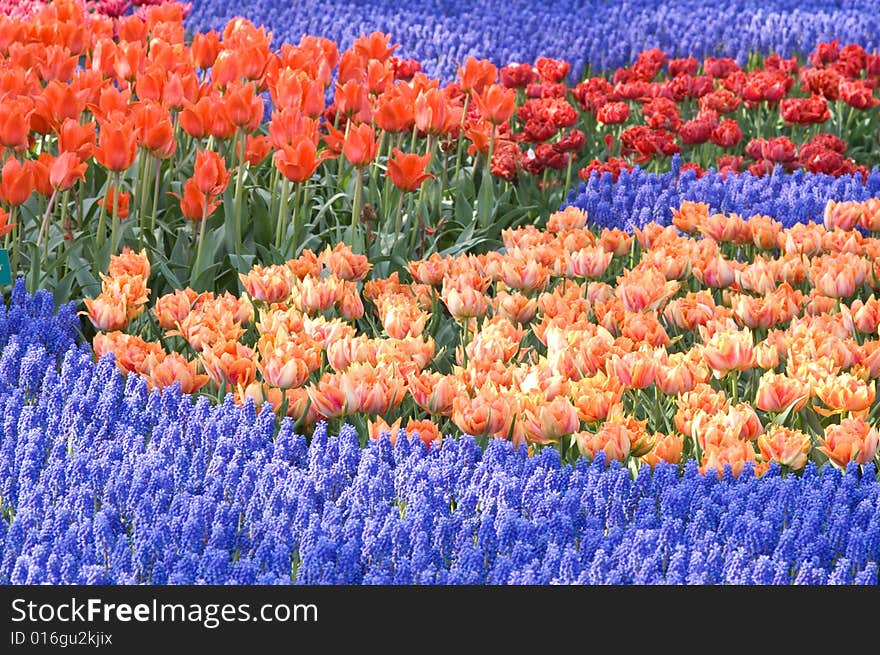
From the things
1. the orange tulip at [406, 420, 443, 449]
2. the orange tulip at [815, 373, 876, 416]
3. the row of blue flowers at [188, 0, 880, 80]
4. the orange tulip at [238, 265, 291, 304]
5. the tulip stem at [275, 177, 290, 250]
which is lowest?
the row of blue flowers at [188, 0, 880, 80]

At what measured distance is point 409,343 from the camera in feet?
11.8

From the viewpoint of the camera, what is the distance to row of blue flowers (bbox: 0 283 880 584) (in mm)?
2549

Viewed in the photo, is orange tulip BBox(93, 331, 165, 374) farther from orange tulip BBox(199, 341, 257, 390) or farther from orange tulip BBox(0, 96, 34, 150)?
orange tulip BBox(0, 96, 34, 150)

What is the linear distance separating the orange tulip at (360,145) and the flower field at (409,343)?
35mm

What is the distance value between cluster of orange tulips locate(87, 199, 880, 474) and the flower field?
0.4 inches

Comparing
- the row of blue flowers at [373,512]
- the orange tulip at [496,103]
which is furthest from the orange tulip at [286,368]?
the orange tulip at [496,103]

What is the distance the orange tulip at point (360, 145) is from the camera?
15.4ft

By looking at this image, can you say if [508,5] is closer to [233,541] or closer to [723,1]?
[723,1]

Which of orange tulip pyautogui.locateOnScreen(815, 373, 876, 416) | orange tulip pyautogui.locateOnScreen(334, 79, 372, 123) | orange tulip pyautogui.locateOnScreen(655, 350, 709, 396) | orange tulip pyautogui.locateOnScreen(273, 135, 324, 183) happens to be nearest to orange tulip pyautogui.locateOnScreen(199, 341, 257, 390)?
orange tulip pyautogui.locateOnScreen(655, 350, 709, 396)

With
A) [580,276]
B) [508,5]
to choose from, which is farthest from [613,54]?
[580,276]

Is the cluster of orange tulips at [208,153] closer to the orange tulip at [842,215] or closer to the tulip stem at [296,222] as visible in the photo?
the tulip stem at [296,222]

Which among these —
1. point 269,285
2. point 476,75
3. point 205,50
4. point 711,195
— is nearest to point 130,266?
point 269,285

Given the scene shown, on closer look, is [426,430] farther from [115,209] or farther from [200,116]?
[200,116]

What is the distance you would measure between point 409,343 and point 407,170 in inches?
51.7
